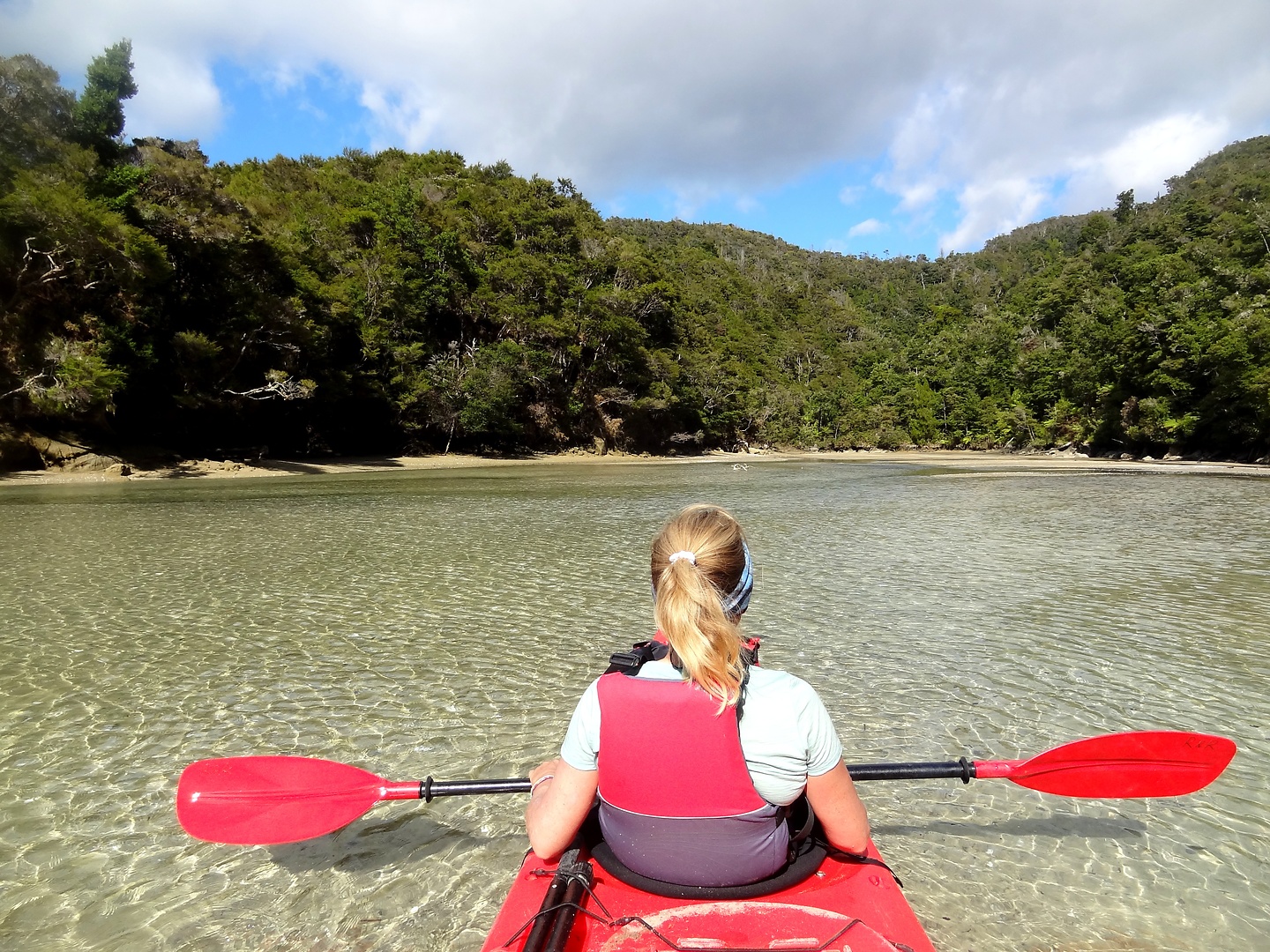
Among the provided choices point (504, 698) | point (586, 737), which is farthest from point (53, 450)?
point (586, 737)

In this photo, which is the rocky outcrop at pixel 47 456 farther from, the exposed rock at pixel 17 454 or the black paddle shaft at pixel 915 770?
the black paddle shaft at pixel 915 770

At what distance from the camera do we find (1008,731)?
14.6 ft

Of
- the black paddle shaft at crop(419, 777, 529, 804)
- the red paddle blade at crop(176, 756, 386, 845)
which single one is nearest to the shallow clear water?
the red paddle blade at crop(176, 756, 386, 845)

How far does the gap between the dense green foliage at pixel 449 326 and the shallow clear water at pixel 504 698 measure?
14221mm

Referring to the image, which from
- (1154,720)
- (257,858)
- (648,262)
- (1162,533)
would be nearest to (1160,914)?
(1154,720)

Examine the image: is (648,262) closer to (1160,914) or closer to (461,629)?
(461,629)

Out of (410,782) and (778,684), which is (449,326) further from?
(778,684)

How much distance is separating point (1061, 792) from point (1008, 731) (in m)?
1.54

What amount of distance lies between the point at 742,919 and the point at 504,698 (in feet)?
11.4

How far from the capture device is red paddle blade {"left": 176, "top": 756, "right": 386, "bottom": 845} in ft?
9.36

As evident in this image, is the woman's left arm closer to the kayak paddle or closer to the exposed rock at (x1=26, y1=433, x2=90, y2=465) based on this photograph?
the kayak paddle

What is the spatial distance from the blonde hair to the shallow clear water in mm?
1774

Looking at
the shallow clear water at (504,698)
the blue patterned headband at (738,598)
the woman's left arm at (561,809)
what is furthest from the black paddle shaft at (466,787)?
the blue patterned headband at (738,598)

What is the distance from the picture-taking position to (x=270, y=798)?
9.66 feet
